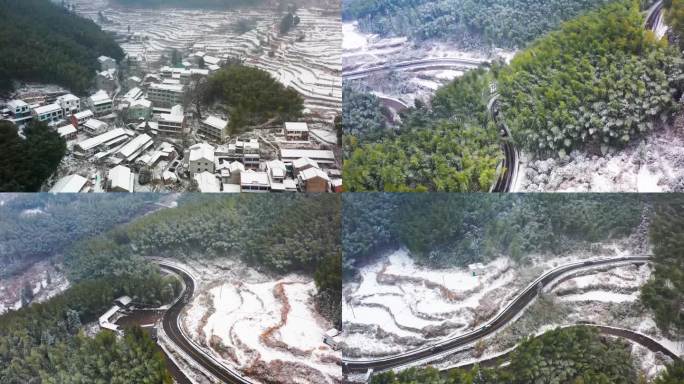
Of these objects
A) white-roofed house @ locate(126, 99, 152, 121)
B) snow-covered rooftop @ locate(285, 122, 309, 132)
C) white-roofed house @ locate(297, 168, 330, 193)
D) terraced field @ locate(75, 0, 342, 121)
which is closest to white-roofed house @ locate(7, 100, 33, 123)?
white-roofed house @ locate(126, 99, 152, 121)

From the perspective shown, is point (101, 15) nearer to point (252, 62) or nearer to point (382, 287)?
point (252, 62)

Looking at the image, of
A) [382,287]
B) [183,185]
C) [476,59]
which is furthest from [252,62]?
[382,287]

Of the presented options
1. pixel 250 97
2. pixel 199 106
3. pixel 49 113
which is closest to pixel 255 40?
pixel 250 97

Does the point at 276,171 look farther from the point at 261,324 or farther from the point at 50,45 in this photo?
the point at 50,45

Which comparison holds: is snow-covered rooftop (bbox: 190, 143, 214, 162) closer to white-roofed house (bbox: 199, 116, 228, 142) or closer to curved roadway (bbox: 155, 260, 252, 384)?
white-roofed house (bbox: 199, 116, 228, 142)

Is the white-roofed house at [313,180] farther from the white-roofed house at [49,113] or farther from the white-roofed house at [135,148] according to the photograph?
the white-roofed house at [49,113]
